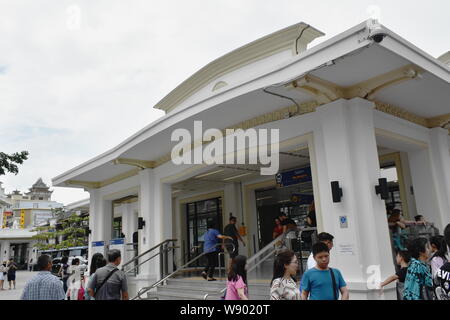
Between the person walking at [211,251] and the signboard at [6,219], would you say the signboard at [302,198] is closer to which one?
the person walking at [211,251]

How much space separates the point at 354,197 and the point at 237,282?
2.72m

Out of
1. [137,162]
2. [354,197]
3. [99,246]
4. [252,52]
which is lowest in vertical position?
[99,246]

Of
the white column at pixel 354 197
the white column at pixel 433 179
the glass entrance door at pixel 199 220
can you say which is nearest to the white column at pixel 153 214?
the glass entrance door at pixel 199 220

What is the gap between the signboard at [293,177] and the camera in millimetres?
10445

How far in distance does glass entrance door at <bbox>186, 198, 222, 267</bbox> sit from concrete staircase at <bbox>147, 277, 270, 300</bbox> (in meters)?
4.69

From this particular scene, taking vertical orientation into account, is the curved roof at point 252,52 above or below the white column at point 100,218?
above

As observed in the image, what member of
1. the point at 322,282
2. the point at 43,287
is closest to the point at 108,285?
the point at 43,287

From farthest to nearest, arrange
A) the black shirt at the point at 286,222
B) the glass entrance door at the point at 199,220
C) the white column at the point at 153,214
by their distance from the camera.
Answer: the glass entrance door at the point at 199,220, the white column at the point at 153,214, the black shirt at the point at 286,222

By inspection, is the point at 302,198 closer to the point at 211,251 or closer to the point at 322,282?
the point at 211,251

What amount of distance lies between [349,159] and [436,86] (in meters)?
2.00

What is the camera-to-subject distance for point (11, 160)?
12992 mm

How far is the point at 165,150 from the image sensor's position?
9664 mm
